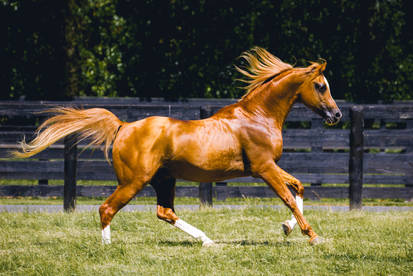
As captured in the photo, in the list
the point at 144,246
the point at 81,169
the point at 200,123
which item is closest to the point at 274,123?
the point at 200,123

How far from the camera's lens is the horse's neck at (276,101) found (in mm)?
6109

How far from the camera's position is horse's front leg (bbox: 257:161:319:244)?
5.77 meters

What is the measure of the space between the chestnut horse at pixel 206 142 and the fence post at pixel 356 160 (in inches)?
121

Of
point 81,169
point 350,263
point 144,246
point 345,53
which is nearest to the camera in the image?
point 350,263

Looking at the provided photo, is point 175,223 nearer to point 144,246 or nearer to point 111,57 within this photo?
point 144,246

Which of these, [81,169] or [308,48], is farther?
[308,48]

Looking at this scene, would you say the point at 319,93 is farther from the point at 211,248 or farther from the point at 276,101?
the point at 211,248

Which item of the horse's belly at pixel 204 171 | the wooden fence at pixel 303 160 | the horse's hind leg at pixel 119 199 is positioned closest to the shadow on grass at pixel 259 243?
the horse's belly at pixel 204 171

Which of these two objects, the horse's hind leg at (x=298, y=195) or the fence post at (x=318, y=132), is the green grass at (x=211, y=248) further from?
the fence post at (x=318, y=132)

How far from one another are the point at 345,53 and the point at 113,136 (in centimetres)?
785

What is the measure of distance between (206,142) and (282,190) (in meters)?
0.98

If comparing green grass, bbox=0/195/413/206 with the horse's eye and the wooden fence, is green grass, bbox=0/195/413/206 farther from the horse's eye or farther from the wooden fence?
the horse's eye

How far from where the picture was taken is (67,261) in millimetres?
5191

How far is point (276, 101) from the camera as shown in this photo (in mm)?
6121
